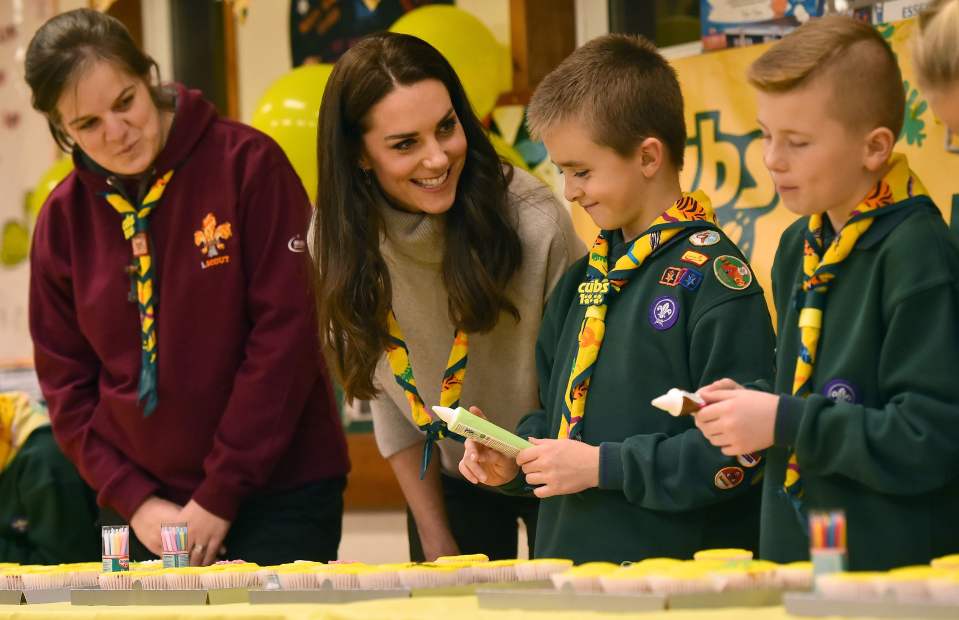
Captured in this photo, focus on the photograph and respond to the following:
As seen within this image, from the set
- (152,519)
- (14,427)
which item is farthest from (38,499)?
(152,519)

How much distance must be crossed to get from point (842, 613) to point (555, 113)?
4.15 feet

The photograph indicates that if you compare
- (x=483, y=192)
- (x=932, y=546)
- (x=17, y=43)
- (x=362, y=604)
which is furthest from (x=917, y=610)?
(x=17, y=43)

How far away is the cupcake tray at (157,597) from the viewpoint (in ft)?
6.38

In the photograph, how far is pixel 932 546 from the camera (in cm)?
183

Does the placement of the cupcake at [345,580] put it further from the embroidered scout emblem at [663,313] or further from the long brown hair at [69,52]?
the long brown hair at [69,52]

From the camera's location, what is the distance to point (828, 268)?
6.29ft

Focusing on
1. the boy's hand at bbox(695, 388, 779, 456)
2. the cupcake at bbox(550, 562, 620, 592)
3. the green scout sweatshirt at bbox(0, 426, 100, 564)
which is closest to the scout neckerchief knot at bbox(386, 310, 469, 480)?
the boy's hand at bbox(695, 388, 779, 456)

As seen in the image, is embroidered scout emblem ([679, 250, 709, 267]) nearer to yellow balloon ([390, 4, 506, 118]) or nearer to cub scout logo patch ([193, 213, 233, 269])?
cub scout logo patch ([193, 213, 233, 269])

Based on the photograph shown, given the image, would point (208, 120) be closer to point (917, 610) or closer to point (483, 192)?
point (483, 192)

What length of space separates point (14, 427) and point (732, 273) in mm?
3025

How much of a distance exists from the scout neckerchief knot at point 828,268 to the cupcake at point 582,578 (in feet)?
1.26

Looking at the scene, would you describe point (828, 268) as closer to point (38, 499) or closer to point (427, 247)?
point (427, 247)

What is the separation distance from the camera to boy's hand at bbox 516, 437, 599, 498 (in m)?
2.21

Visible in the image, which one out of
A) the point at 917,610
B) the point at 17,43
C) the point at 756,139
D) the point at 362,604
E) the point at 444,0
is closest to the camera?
the point at 917,610
